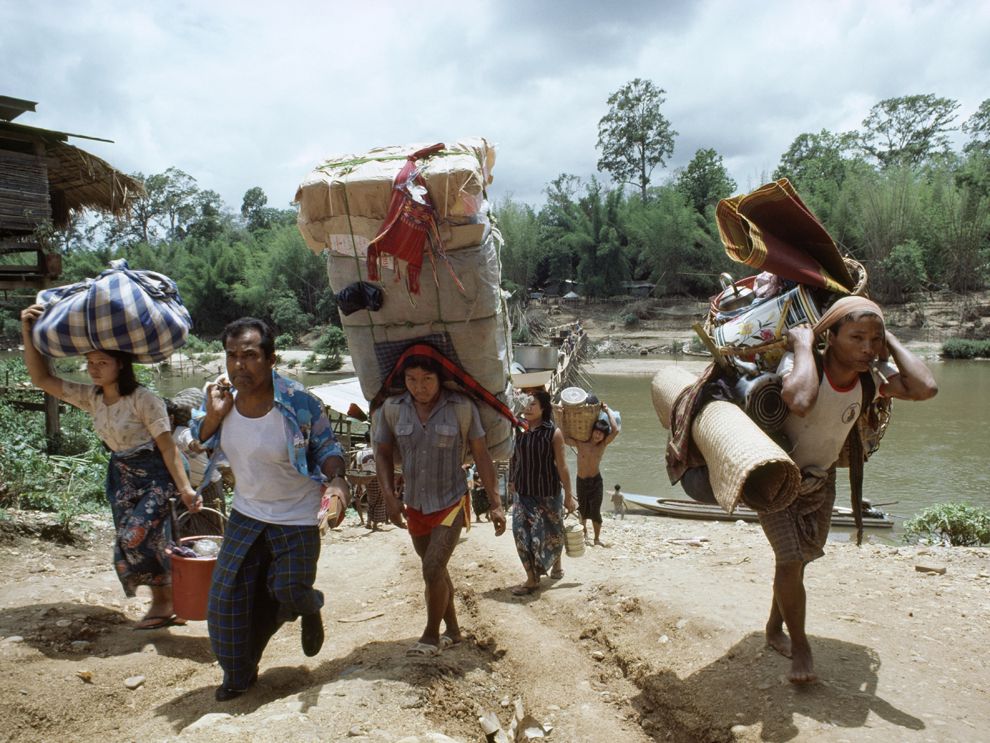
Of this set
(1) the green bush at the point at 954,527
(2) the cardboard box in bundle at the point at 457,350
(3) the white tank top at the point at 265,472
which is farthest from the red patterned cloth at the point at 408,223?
(1) the green bush at the point at 954,527

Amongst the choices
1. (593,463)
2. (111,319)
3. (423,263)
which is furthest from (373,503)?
(423,263)

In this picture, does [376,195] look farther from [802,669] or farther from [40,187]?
[40,187]

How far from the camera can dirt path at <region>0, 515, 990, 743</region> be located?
2.92 m

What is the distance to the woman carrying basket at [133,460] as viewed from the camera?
3834 millimetres

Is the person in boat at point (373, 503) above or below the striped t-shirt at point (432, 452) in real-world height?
below

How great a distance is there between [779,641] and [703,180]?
46787 mm

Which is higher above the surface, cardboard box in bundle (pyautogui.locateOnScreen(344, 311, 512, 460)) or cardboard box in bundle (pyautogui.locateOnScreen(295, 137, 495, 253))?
cardboard box in bundle (pyautogui.locateOnScreen(295, 137, 495, 253))

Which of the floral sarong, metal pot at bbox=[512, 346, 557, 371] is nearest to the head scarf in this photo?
the floral sarong

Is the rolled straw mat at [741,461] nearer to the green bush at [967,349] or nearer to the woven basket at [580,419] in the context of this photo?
the woven basket at [580,419]

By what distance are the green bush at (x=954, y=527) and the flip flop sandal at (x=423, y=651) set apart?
7.22m

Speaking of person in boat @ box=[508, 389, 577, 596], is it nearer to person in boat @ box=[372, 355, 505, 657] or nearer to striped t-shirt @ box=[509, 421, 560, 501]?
striped t-shirt @ box=[509, 421, 560, 501]

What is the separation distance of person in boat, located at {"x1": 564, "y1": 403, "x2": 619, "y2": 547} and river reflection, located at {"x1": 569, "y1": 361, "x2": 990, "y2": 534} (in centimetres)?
624

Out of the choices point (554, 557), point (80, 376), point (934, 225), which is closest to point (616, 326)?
point (934, 225)

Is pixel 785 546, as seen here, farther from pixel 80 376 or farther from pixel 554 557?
pixel 80 376
